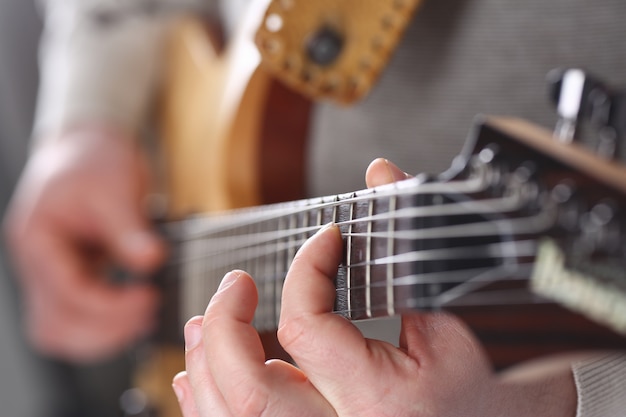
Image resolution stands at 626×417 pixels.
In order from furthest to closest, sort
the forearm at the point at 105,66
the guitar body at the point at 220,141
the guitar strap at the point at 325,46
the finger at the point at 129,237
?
the forearm at the point at 105,66, the finger at the point at 129,237, the guitar body at the point at 220,141, the guitar strap at the point at 325,46

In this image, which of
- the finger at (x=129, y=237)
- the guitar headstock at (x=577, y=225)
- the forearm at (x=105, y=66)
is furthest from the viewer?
the forearm at (x=105, y=66)

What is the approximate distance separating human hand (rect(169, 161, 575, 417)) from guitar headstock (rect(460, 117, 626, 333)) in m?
0.05

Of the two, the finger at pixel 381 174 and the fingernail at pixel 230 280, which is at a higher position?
the finger at pixel 381 174

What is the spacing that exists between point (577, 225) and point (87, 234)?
585 millimetres

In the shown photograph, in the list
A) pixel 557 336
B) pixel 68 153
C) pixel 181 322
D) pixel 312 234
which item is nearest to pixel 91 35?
pixel 68 153

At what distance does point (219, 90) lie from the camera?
22.5 inches

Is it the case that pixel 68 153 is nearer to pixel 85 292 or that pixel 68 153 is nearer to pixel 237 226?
pixel 85 292

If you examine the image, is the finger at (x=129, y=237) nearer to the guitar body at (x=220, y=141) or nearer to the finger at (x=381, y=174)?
the guitar body at (x=220, y=141)

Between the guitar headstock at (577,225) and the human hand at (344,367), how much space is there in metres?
0.05

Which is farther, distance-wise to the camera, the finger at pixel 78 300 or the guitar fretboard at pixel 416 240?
the finger at pixel 78 300

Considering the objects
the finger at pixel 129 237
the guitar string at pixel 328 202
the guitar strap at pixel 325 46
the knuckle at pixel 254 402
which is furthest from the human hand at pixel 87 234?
the knuckle at pixel 254 402

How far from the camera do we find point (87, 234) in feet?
2.26

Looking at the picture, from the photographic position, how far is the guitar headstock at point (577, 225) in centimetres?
17

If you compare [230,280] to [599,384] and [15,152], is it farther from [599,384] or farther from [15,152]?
[15,152]
